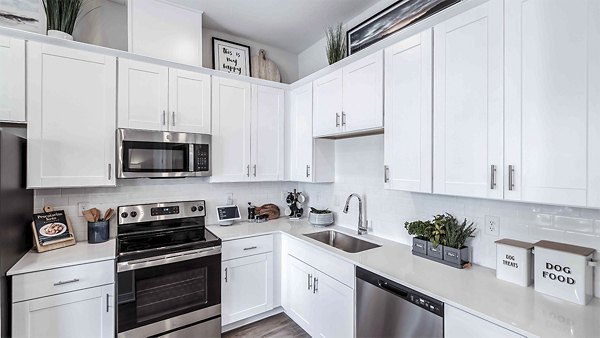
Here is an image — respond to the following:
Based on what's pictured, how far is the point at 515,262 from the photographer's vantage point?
4.78ft

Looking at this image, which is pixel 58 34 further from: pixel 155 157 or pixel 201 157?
pixel 201 157

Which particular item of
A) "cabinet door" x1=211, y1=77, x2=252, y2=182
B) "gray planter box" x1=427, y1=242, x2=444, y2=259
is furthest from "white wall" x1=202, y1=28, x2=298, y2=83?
"gray planter box" x1=427, y1=242, x2=444, y2=259

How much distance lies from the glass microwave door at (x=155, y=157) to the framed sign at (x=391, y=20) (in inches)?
74.1

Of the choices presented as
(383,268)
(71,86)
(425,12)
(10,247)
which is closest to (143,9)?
(71,86)

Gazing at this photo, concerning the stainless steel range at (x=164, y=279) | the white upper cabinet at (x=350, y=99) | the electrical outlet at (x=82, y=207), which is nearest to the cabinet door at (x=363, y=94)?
the white upper cabinet at (x=350, y=99)

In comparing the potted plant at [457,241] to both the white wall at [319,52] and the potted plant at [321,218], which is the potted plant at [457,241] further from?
the white wall at [319,52]

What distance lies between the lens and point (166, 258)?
2.06 meters

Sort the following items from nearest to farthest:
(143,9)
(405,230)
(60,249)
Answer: (60,249) < (405,230) < (143,9)

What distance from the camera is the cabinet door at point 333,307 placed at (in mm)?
1924

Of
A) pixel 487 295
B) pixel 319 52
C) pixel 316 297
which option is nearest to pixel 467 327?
pixel 487 295

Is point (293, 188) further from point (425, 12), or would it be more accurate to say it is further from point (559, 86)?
point (559, 86)

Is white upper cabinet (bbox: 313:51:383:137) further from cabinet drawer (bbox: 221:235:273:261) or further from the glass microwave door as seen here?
the glass microwave door

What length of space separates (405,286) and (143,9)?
9.70 feet

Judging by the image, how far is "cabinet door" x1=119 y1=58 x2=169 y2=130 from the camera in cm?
222
